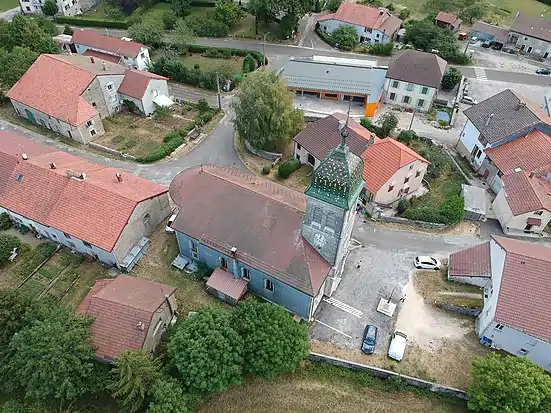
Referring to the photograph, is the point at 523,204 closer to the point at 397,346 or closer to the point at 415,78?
the point at 397,346

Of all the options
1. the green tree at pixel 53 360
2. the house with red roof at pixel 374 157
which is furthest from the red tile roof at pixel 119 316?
the house with red roof at pixel 374 157

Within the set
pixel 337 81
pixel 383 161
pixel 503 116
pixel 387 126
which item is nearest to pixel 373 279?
pixel 383 161

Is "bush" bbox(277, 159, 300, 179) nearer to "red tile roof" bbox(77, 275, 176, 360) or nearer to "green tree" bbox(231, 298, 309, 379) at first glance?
"green tree" bbox(231, 298, 309, 379)

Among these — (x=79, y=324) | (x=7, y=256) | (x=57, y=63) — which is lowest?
(x=7, y=256)

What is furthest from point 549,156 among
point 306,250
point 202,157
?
point 202,157

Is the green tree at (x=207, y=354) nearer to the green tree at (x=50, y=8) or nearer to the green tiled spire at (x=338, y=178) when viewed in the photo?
the green tiled spire at (x=338, y=178)

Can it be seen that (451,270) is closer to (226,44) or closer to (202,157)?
(202,157)
